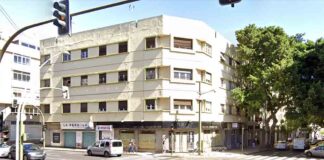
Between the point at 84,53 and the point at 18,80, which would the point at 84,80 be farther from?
the point at 18,80

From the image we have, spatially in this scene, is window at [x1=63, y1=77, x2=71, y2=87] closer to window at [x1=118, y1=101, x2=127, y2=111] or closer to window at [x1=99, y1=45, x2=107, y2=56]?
window at [x1=99, y1=45, x2=107, y2=56]

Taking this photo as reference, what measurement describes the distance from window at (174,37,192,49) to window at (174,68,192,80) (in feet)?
8.13

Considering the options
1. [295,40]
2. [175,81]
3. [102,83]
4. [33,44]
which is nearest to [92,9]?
[175,81]

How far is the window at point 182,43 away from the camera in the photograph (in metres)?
43.3

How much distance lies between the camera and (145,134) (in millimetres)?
43625

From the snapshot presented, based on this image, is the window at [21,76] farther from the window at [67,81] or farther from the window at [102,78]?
the window at [102,78]

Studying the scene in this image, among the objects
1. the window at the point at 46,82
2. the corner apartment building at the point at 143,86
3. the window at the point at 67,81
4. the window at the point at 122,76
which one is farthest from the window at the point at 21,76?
the window at the point at 122,76

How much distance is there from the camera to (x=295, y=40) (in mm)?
54594

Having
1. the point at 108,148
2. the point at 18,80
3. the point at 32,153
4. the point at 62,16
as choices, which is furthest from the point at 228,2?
the point at 18,80

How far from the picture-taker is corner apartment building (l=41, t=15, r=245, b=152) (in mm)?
42625

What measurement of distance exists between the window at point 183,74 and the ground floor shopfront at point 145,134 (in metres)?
4.76

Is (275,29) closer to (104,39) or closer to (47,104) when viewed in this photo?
(104,39)

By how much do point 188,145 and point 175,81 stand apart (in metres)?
6.90

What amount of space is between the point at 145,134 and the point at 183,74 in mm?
7430
